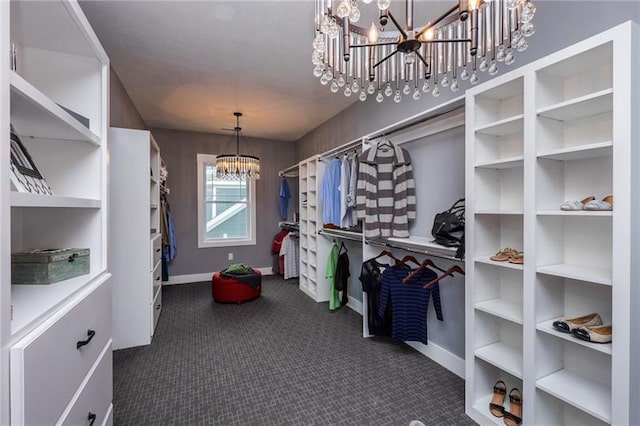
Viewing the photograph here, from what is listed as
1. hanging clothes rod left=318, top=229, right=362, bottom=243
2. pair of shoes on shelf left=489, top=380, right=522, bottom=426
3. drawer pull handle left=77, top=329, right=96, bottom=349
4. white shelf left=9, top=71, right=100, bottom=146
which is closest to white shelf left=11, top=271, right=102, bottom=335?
drawer pull handle left=77, top=329, right=96, bottom=349

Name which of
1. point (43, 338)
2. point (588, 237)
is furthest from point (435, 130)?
point (43, 338)

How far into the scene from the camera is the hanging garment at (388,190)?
9.00 feet

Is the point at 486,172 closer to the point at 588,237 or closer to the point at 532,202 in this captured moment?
the point at 532,202

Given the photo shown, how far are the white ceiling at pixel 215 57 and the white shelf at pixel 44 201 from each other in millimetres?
1571

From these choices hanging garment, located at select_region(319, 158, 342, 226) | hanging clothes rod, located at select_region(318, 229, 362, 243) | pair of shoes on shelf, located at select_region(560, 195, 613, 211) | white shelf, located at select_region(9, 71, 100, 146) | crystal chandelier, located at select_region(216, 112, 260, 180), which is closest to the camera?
white shelf, located at select_region(9, 71, 100, 146)

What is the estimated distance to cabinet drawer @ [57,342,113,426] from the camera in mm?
1025

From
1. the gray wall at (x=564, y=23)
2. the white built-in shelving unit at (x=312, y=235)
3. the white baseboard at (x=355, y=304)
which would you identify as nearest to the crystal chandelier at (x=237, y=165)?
the white built-in shelving unit at (x=312, y=235)

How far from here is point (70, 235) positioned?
138 cm

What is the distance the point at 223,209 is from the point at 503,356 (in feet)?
16.2

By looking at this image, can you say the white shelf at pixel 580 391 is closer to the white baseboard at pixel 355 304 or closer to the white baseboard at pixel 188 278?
the white baseboard at pixel 355 304

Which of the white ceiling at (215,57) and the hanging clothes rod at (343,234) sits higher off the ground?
the white ceiling at (215,57)

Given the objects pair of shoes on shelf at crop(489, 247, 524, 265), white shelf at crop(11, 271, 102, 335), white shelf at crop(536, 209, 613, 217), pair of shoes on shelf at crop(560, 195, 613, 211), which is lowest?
white shelf at crop(11, 271, 102, 335)

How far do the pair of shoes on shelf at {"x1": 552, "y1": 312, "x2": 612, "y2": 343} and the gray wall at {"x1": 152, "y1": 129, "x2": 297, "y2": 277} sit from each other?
4.92 m

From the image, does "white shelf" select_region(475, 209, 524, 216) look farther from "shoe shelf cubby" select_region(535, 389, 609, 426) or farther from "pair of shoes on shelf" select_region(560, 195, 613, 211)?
"shoe shelf cubby" select_region(535, 389, 609, 426)
